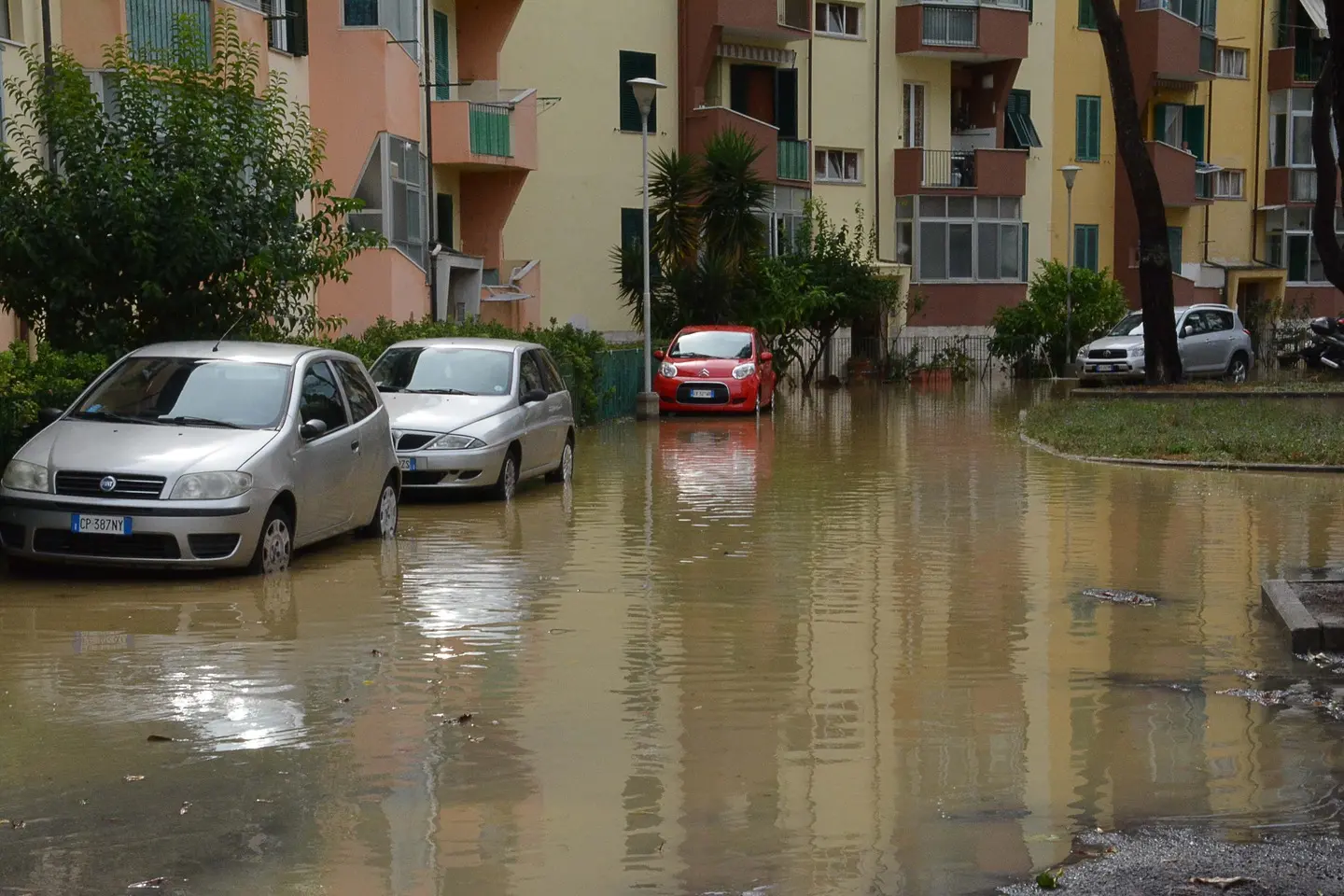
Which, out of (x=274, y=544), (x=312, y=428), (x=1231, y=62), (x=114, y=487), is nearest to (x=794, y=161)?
(x=1231, y=62)

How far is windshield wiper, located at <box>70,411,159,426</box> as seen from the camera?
43.9 ft

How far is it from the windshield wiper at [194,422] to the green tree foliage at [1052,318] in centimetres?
3884

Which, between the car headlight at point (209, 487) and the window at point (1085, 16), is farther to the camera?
the window at point (1085, 16)

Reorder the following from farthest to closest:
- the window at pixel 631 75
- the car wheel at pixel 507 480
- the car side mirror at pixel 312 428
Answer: the window at pixel 631 75 → the car wheel at pixel 507 480 → the car side mirror at pixel 312 428

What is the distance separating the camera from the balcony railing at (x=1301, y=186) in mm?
62125

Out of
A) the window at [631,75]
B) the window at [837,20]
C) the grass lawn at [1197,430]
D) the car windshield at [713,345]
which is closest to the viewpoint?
the grass lawn at [1197,430]

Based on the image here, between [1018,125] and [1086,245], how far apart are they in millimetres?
4577

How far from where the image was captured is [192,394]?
45.2 ft

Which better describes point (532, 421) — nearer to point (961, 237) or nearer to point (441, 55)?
point (441, 55)

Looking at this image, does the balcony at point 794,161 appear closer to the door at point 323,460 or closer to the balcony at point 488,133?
the balcony at point 488,133

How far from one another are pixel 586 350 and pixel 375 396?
14.1 metres

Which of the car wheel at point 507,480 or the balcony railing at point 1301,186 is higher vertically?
the balcony railing at point 1301,186

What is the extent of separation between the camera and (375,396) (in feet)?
51.4

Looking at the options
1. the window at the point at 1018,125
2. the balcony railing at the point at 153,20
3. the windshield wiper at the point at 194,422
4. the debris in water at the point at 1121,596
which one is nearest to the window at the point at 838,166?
the window at the point at 1018,125
